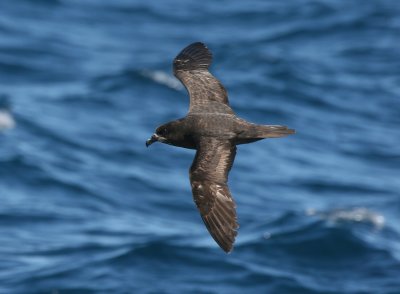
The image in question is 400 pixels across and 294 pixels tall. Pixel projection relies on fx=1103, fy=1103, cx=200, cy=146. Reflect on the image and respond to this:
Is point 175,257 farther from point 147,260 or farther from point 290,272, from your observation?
point 290,272

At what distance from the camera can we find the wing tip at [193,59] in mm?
12570

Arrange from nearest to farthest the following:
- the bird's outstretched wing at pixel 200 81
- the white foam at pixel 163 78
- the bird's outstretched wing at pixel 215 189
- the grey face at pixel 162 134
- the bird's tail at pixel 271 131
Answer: the bird's outstretched wing at pixel 215 189 → the bird's tail at pixel 271 131 → the grey face at pixel 162 134 → the bird's outstretched wing at pixel 200 81 → the white foam at pixel 163 78

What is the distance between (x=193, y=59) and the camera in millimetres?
12664

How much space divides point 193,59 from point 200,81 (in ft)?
1.70

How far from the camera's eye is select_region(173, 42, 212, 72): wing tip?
41.2 ft

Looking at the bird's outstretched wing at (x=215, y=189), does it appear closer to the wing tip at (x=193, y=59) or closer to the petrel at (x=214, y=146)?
the petrel at (x=214, y=146)

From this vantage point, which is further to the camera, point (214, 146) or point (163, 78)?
point (163, 78)

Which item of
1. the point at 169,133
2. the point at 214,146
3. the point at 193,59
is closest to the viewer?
the point at 214,146

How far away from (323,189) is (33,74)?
27.1 feet

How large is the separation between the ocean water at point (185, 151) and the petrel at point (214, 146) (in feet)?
18.5

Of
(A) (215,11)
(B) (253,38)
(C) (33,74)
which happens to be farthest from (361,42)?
(C) (33,74)

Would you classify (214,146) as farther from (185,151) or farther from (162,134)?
(185,151)

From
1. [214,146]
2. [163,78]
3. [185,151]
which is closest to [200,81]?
[214,146]

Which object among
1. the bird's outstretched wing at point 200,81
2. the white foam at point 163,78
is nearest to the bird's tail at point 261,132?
the bird's outstretched wing at point 200,81
